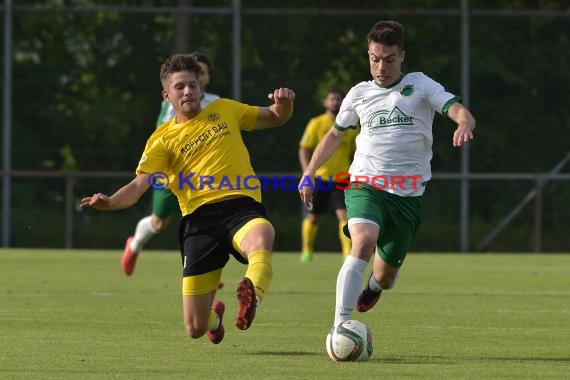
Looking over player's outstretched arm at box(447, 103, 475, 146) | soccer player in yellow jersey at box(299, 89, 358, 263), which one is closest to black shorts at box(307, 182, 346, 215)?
soccer player in yellow jersey at box(299, 89, 358, 263)

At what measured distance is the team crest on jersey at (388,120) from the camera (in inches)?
330

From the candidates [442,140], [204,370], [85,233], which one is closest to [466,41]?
[442,140]

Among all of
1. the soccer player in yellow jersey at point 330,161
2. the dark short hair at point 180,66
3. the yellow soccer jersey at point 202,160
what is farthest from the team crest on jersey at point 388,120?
the soccer player in yellow jersey at point 330,161

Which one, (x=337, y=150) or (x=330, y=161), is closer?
(x=330, y=161)

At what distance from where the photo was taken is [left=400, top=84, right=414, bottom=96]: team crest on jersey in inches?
328

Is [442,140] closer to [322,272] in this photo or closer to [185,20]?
[185,20]

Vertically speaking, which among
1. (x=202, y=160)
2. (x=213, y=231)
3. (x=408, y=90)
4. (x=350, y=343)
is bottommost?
(x=350, y=343)

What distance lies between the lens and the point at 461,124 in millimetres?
7410

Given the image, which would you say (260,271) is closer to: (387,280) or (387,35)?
(387,35)

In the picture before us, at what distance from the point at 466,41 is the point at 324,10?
7.57 feet

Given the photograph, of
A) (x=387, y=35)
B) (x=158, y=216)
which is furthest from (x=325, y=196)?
(x=387, y=35)

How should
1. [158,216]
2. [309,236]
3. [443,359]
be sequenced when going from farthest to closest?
1. [309,236]
2. [158,216]
3. [443,359]

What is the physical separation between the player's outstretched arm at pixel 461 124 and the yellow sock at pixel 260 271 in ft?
3.91

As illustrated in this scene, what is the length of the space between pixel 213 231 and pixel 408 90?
1556 millimetres
